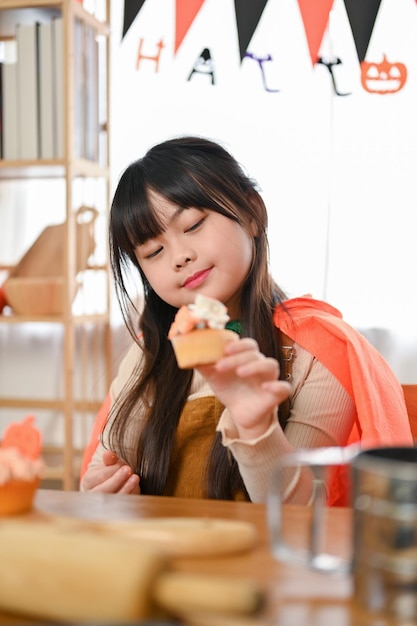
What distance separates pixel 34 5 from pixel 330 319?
5.67ft

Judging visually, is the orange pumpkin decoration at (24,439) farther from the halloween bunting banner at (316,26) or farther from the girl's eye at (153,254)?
the halloween bunting banner at (316,26)

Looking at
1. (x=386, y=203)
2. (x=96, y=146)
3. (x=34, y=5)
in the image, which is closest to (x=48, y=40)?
(x=34, y=5)

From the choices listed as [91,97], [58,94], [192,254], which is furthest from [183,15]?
[192,254]

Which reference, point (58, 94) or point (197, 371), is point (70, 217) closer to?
point (58, 94)

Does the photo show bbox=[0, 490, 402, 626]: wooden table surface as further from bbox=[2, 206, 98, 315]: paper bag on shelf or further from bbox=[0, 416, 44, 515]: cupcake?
bbox=[2, 206, 98, 315]: paper bag on shelf

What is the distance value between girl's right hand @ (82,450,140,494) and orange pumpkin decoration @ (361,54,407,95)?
1.84 metres

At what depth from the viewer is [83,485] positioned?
1.11 metres

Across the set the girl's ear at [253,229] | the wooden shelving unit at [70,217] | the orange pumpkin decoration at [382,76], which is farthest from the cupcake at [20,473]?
the orange pumpkin decoration at [382,76]

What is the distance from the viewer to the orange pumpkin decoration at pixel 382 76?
2561 millimetres

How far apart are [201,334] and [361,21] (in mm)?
2003

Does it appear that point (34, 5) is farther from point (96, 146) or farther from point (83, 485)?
point (83, 485)

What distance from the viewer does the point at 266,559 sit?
24.0 inches

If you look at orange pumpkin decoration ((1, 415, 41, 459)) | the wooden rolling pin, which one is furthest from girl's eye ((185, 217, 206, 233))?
the wooden rolling pin

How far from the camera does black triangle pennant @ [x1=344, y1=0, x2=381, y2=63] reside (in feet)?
8.34
